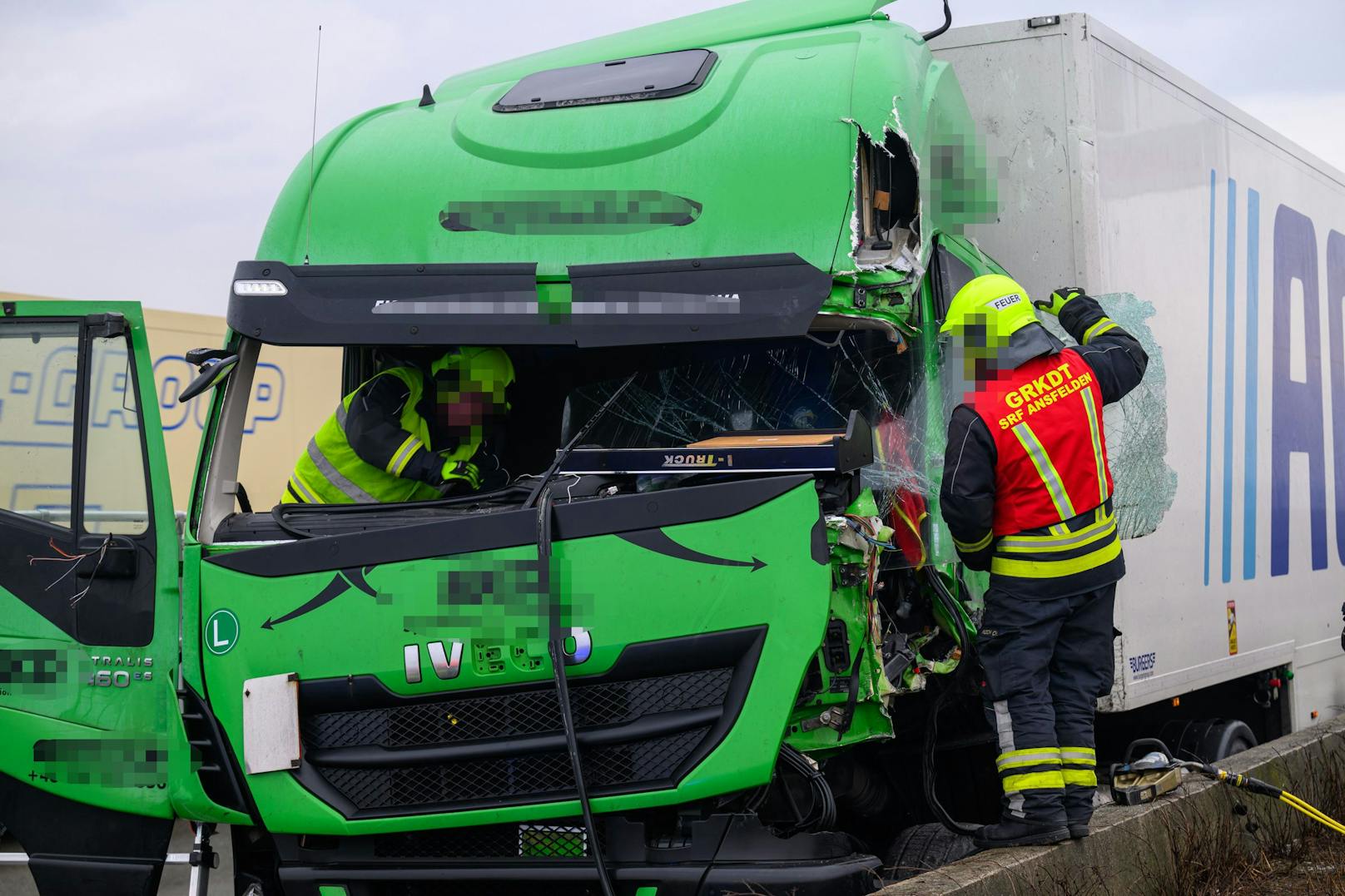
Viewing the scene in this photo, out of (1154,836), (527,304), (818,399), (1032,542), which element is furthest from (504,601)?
(1154,836)

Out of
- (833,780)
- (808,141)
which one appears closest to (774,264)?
(808,141)

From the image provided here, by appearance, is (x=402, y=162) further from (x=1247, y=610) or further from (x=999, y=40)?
(x=1247, y=610)

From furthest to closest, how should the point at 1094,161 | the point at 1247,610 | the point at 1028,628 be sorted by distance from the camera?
1. the point at 1247,610
2. the point at 1094,161
3. the point at 1028,628

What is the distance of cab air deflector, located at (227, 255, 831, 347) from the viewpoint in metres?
4.01

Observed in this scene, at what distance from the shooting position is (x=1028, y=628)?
4.09 meters

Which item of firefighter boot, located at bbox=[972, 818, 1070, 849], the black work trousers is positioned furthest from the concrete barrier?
the black work trousers

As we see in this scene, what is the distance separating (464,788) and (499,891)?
0.38 metres

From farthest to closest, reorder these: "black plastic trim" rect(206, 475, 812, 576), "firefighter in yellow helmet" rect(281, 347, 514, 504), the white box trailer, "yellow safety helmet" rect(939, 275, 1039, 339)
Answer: the white box trailer → "firefighter in yellow helmet" rect(281, 347, 514, 504) → "yellow safety helmet" rect(939, 275, 1039, 339) → "black plastic trim" rect(206, 475, 812, 576)

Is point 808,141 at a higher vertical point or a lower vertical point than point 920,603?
higher

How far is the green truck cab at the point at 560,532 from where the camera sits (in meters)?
3.67

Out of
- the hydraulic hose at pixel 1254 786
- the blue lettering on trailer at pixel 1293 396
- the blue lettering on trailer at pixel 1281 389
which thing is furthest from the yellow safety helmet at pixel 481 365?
the blue lettering on trailer at pixel 1293 396

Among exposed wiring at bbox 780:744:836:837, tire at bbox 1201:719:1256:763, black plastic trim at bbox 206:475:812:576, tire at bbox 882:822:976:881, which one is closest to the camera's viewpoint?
black plastic trim at bbox 206:475:812:576

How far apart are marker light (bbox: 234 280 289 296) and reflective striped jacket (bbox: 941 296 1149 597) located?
2.08 metres

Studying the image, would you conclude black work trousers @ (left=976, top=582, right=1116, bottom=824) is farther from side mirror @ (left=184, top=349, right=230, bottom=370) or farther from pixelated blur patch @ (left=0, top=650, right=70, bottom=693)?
pixelated blur patch @ (left=0, top=650, right=70, bottom=693)
